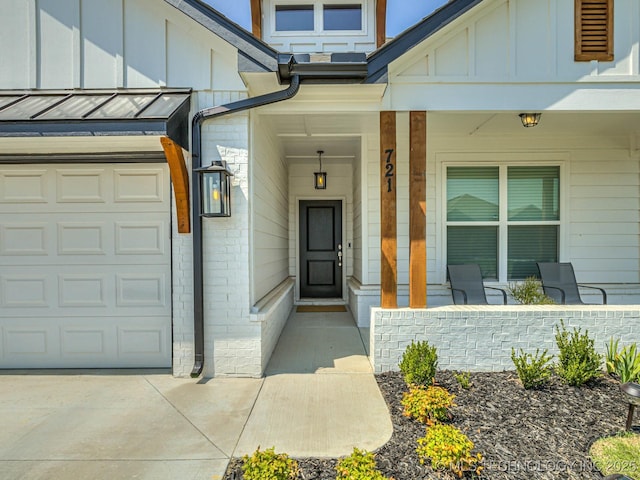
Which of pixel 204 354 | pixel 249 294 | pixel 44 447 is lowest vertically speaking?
pixel 44 447

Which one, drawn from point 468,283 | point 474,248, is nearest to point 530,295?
point 468,283

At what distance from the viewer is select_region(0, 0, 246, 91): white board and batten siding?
12.0 ft

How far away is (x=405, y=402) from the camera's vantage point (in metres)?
2.87

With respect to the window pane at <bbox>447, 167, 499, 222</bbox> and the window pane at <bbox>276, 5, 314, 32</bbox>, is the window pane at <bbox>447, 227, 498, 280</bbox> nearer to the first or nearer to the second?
the window pane at <bbox>447, 167, 499, 222</bbox>

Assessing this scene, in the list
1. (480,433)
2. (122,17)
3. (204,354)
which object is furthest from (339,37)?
(480,433)

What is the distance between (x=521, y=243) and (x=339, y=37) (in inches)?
165

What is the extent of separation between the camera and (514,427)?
107 inches

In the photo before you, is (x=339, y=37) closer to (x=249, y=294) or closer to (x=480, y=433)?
(x=249, y=294)

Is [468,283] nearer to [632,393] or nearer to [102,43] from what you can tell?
[632,393]

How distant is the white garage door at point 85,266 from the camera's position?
3961 mm

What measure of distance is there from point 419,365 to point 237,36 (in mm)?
3547

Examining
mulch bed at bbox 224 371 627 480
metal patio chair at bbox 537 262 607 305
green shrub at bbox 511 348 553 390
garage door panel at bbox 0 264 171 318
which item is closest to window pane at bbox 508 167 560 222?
metal patio chair at bbox 537 262 607 305

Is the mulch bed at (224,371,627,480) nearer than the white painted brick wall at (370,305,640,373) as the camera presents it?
Yes

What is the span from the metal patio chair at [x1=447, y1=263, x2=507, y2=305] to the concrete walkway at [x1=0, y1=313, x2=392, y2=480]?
1.83 m
